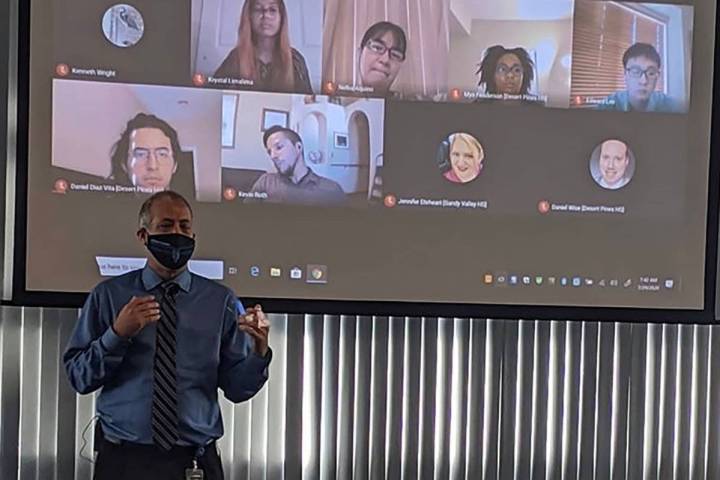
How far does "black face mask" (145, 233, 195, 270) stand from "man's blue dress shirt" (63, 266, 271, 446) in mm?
68

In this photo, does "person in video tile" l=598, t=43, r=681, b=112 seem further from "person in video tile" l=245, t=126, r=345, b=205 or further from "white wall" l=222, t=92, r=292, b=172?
"white wall" l=222, t=92, r=292, b=172

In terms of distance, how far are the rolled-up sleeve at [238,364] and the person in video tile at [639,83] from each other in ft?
4.94

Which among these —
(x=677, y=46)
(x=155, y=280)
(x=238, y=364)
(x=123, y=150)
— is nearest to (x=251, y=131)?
(x=123, y=150)

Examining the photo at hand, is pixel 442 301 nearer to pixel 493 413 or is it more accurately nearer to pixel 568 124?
pixel 493 413

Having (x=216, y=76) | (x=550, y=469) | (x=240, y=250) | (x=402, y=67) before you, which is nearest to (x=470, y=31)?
(x=402, y=67)

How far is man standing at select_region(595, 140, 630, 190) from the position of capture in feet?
8.68

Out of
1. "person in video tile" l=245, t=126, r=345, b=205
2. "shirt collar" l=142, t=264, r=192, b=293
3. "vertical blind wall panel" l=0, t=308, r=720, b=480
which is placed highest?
"person in video tile" l=245, t=126, r=345, b=205

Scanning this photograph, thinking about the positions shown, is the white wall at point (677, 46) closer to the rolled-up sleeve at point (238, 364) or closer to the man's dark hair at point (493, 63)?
the man's dark hair at point (493, 63)

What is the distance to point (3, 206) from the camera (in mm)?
2506

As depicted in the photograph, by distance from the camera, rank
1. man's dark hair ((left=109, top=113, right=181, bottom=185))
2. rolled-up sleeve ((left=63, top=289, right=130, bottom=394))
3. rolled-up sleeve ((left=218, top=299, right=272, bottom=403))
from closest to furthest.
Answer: rolled-up sleeve ((left=63, top=289, right=130, bottom=394))
rolled-up sleeve ((left=218, top=299, right=272, bottom=403))
man's dark hair ((left=109, top=113, right=181, bottom=185))

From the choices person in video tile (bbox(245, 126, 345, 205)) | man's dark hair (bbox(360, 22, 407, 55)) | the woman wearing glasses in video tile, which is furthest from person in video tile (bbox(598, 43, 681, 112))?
person in video tile (bbox(245, 126, 345, 205))

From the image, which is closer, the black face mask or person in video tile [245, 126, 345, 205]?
the black face mask

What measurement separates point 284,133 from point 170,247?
869 mm

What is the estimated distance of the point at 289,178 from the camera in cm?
256
